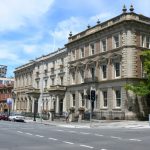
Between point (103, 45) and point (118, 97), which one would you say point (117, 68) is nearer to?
point (118, 97)

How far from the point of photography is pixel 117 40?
158 ft

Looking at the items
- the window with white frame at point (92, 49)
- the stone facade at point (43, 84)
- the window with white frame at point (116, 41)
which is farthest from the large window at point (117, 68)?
the stone facade at point (43, 84)

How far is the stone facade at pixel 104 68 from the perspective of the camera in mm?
45250

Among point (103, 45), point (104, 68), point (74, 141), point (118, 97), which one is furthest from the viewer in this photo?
point (103, 45)

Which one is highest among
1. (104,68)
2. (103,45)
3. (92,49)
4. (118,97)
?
(103,45)

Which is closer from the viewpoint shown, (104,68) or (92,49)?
(104,68)

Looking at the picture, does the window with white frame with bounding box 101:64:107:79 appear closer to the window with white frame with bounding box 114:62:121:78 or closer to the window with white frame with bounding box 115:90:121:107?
the window with white frame with bounding box 114:62:121:78

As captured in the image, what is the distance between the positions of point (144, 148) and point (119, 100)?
3097 cm

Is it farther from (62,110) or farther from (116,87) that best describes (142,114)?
(62,110)

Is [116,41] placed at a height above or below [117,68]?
above

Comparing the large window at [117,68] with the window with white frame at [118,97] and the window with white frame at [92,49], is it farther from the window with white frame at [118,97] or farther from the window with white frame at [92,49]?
the window with white frame at [92,49]

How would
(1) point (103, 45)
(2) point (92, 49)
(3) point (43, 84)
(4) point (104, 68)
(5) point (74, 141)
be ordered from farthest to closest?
(3) point (43, 84), (2) point (92, 49), (1) point (103, 45), (4) point (104, 68), (5) point (74, 141)

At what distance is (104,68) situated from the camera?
50188 millimetres

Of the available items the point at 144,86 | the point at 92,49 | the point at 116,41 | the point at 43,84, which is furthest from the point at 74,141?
the point at 43,84
